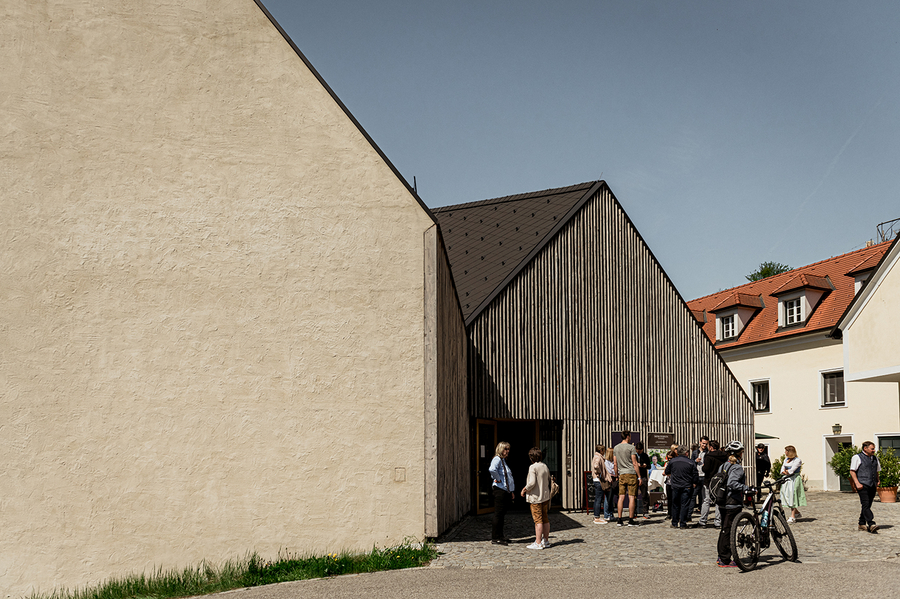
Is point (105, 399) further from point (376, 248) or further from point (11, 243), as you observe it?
point (376, 248)

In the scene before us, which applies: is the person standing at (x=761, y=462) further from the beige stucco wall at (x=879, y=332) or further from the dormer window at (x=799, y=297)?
the dormer window at (x=799, y=297)

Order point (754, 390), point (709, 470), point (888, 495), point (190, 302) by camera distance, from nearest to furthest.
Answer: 1. point (190, 302)
2. point (709, 470)
3. point (888, 495)
4. point (754, 390)

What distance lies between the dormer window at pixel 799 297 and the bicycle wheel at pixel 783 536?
853 inches

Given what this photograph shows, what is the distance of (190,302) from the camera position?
12102 mm

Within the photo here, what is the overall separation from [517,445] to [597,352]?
304 cm

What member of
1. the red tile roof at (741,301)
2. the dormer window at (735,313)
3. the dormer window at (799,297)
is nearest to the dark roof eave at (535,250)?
the dormer window at (799,297)

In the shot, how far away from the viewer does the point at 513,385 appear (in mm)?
18969

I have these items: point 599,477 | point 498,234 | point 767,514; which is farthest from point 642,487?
point 498,234

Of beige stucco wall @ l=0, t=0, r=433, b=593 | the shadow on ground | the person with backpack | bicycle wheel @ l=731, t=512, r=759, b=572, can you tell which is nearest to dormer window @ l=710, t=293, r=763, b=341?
the shadow on ground

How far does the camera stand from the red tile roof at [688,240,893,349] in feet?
98.7

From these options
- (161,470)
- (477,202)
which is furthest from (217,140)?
(477,202)

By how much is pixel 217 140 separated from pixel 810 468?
81.8 ft

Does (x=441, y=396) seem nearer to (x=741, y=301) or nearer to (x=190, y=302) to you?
(x=190, y=302)

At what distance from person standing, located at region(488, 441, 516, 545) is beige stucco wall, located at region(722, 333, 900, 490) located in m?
18.5
